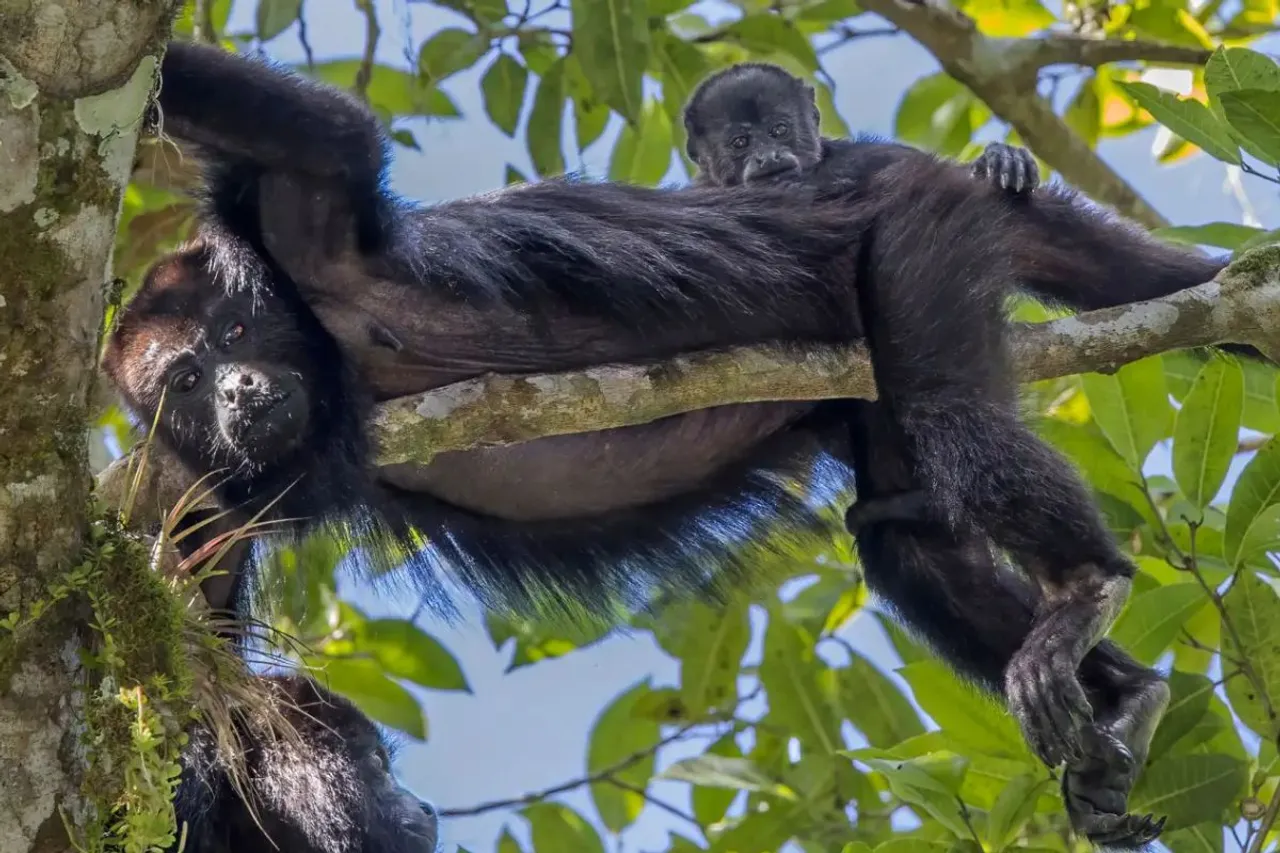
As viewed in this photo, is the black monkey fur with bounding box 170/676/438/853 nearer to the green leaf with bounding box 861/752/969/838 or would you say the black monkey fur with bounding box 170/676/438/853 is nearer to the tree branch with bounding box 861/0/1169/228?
the green leaf with bounding box 861/752/969/838

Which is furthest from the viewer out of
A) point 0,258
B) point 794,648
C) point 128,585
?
point 794,648

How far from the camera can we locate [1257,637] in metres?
3.13

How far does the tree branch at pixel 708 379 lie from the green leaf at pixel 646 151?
1479 millimetres

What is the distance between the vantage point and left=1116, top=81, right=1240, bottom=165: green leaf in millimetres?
2967

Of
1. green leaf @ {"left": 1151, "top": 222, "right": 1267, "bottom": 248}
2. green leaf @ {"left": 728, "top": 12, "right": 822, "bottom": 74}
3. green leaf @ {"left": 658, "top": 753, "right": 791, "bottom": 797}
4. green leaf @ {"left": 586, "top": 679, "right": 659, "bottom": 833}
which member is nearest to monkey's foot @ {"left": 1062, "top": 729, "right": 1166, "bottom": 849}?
green leaf @ {"left": 658, "top": 753, "right": 791, "bottom": 797}

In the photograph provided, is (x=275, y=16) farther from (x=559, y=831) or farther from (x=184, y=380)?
(x=559, y=831)

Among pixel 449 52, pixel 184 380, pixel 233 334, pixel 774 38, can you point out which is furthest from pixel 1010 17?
pixel 184 380

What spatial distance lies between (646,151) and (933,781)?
2.37 metres

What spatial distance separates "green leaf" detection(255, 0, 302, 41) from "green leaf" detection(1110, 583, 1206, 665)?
8.07 ft

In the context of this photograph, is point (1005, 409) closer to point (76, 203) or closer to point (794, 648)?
point (794, 648)

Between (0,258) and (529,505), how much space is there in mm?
1643

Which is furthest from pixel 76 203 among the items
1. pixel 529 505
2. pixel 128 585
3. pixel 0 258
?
pixel 529 505

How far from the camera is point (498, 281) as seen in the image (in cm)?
318

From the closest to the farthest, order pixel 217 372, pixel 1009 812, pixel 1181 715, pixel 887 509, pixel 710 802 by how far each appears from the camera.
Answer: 1. pixel 1009 812
2. pixel 217 372
3. pixel 1181 715
4. pixel 887 509
5. pixel 710 802
